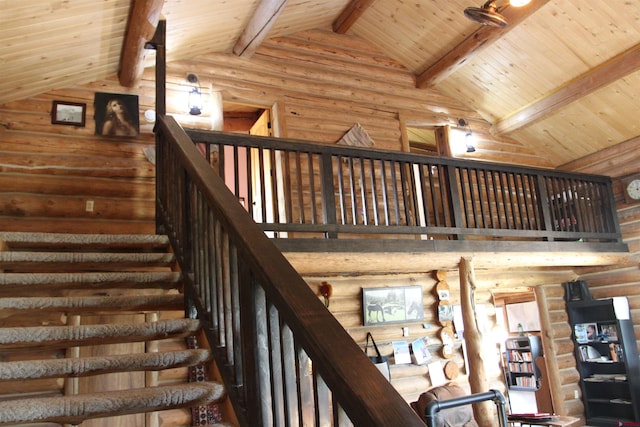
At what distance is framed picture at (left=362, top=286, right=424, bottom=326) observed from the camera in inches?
255

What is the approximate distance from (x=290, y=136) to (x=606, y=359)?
17.9ft

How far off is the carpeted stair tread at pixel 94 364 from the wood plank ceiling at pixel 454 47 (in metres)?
2.90

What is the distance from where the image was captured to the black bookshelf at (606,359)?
705 cm

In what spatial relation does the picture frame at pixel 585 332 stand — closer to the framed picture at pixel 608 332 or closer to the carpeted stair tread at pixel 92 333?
the framed picture at pixel 608 332

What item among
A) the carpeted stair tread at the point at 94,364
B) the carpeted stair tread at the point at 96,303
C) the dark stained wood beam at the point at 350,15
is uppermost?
the dark stained wood beam at the point at 350,15

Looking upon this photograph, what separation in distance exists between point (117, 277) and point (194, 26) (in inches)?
141

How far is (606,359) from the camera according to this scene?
24.5 feet

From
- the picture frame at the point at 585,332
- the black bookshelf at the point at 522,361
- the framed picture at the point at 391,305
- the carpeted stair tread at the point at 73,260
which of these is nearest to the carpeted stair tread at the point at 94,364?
the carpeted stair tread at the point at 73,260

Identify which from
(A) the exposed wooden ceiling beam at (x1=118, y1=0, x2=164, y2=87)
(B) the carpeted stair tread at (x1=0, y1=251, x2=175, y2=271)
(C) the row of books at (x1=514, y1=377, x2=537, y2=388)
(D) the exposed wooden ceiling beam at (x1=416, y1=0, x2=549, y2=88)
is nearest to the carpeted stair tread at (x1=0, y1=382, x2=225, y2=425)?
(B) the carpeted stair tread at (x1=0, y1=251, x2=175, y2=271)

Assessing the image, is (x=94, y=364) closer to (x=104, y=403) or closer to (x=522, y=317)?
(x=104, y=403)

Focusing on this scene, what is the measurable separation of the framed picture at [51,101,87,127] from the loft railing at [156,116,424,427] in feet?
9.98

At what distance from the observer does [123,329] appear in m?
2.43

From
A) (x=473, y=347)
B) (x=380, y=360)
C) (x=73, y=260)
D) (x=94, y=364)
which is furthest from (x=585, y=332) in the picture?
(x=94, y=364)

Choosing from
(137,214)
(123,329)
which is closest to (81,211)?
(137,214)
